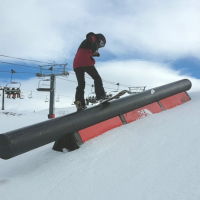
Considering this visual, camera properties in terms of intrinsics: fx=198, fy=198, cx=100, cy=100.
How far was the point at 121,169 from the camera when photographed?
2.10m

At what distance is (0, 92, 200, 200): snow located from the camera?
169cm

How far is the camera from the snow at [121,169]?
1.69 meters

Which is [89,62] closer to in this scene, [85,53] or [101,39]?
[85,53]

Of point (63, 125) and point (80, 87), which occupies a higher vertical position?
point (80, 87)

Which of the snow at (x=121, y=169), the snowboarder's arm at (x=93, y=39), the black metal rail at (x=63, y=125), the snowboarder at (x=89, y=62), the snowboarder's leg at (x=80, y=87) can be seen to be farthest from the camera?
the snowboarder's leg at (x=80, y=87)

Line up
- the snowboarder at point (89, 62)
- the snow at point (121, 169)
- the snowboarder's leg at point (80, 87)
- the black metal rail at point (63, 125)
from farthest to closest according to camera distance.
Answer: the snowboarder's leg at point (80, 87) → the snowboarder at point (89, 62) → the black metal rail at point (63, 125) → the snow at point (121, 169)

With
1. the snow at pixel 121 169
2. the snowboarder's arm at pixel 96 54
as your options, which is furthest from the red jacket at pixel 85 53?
the snow at pixel 121 169

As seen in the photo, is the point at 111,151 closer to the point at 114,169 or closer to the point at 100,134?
the point at 114,169

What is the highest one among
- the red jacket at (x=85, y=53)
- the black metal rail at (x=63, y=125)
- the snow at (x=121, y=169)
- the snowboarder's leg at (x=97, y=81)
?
the red jacket at (x=85, y=53)

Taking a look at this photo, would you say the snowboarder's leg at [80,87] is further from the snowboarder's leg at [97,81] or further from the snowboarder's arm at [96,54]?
the snowboarder's arm at [96,54]

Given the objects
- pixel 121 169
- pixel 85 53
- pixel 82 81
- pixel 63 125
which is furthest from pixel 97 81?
pixel 121 169

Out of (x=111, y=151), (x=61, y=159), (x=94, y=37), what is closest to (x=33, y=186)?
(x=61, y=159)

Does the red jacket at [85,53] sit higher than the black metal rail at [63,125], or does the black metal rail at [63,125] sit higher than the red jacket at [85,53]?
the red jacket at [85,53]

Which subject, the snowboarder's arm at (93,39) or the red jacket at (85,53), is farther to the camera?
the red jacket at (85,53)
